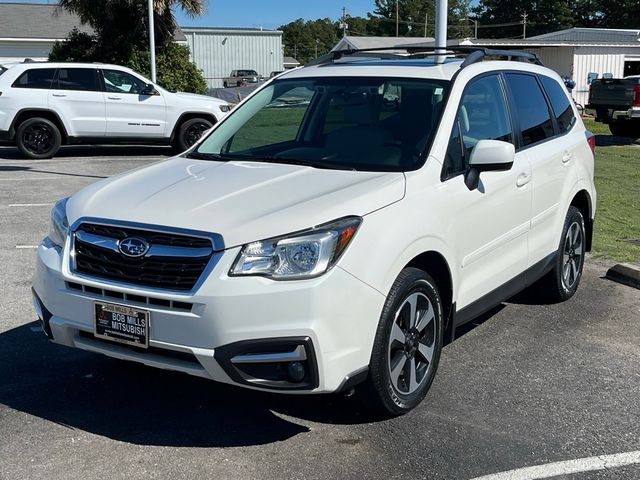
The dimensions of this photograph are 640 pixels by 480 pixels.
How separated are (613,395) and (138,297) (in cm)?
280

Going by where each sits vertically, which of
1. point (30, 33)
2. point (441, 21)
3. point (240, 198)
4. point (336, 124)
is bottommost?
point (240, 198)

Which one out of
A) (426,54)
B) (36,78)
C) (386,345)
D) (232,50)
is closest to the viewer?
(386,345)

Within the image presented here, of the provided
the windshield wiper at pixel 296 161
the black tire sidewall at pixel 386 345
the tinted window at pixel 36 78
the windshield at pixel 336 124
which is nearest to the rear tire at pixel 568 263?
the windshield at pixel 336 124

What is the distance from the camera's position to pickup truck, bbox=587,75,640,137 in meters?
19.1

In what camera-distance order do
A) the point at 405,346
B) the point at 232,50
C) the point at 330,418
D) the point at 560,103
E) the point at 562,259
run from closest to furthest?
the point at 405,346 → the point at 330,418 → the point at 562,259 → the point at 560,103 → the point at 232,50

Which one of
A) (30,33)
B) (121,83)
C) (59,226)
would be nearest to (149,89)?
(121,83)

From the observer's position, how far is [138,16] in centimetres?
2488

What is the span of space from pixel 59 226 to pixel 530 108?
3.41 m

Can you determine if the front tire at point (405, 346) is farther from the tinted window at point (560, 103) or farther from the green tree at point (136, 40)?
the green tree at point (136, 40)

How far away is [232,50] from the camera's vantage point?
57.5 m

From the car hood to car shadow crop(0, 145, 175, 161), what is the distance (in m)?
12.7

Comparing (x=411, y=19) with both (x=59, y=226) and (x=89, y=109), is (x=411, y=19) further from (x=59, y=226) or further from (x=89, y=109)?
(x=59, y=226)

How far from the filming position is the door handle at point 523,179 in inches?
206

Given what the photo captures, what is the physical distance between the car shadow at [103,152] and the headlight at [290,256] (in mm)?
13727
